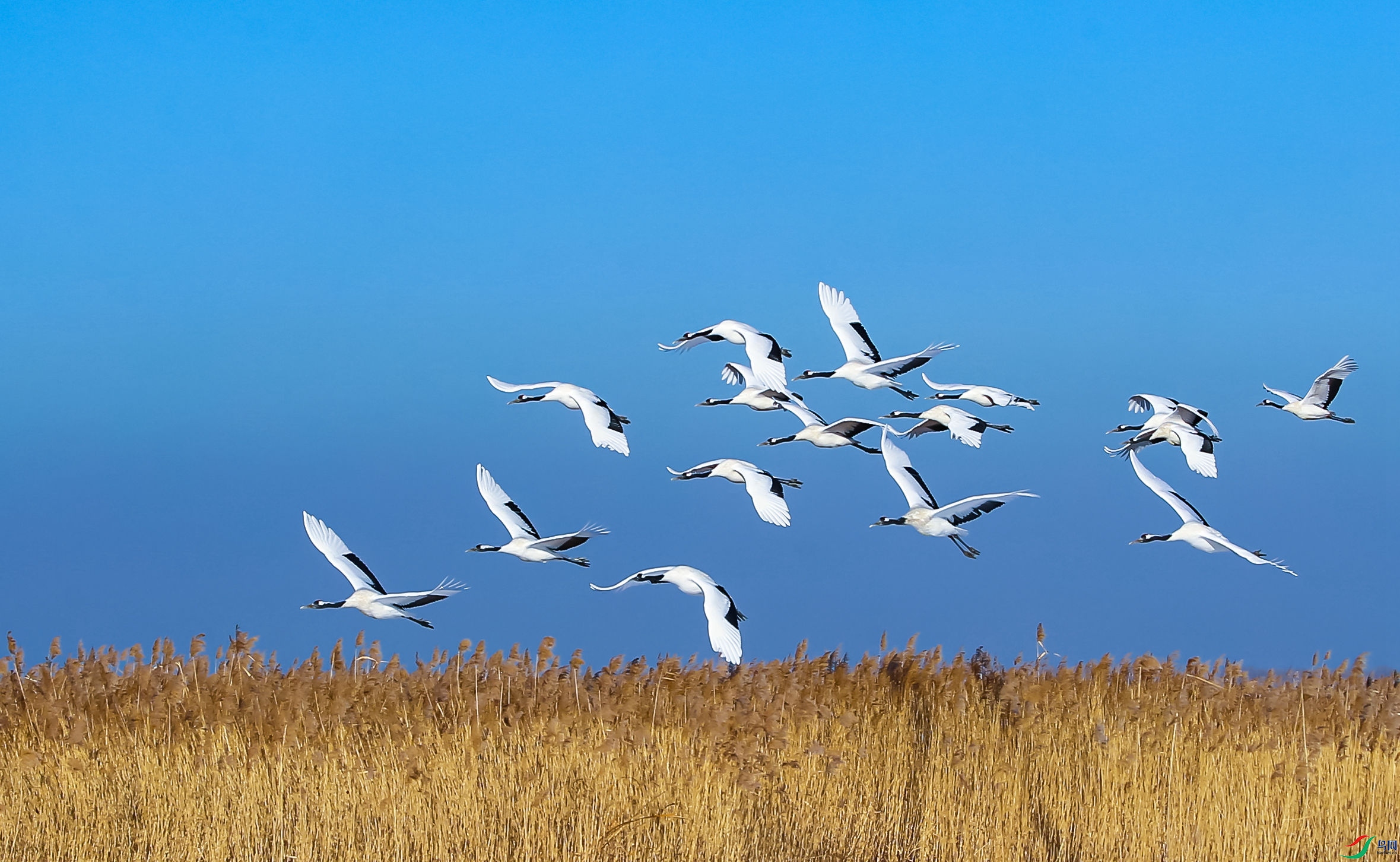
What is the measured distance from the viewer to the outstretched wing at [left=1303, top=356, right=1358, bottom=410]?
341 inches

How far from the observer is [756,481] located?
296 inches

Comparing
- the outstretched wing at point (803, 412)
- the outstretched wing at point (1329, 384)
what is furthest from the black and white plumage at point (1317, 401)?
the outstretched wing at point (803, 412)

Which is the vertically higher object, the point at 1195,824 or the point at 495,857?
the point at 1195,824

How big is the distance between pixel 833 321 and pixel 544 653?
280cm

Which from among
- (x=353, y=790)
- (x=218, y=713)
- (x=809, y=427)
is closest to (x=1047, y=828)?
(x=809, y=427)

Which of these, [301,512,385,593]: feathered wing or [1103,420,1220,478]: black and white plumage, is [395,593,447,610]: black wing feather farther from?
[1103,420,1220,478]: black and white plumage

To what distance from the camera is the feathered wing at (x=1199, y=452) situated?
791 centimetres

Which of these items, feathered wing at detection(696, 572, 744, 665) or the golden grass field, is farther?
the golden grass field

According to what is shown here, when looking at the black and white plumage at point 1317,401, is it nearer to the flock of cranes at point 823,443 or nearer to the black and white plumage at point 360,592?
the flock of cranes at point 823,443

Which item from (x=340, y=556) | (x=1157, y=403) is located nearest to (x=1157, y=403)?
(x=1157, y=403)

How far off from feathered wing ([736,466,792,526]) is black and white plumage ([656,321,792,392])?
69 cm

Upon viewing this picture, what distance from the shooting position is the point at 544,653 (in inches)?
350

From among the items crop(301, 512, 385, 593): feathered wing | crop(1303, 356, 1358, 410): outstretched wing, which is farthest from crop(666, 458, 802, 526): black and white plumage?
crop(1303, 356, 1358, 410): outstretched wing

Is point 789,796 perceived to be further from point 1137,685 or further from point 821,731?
point 1137,685
